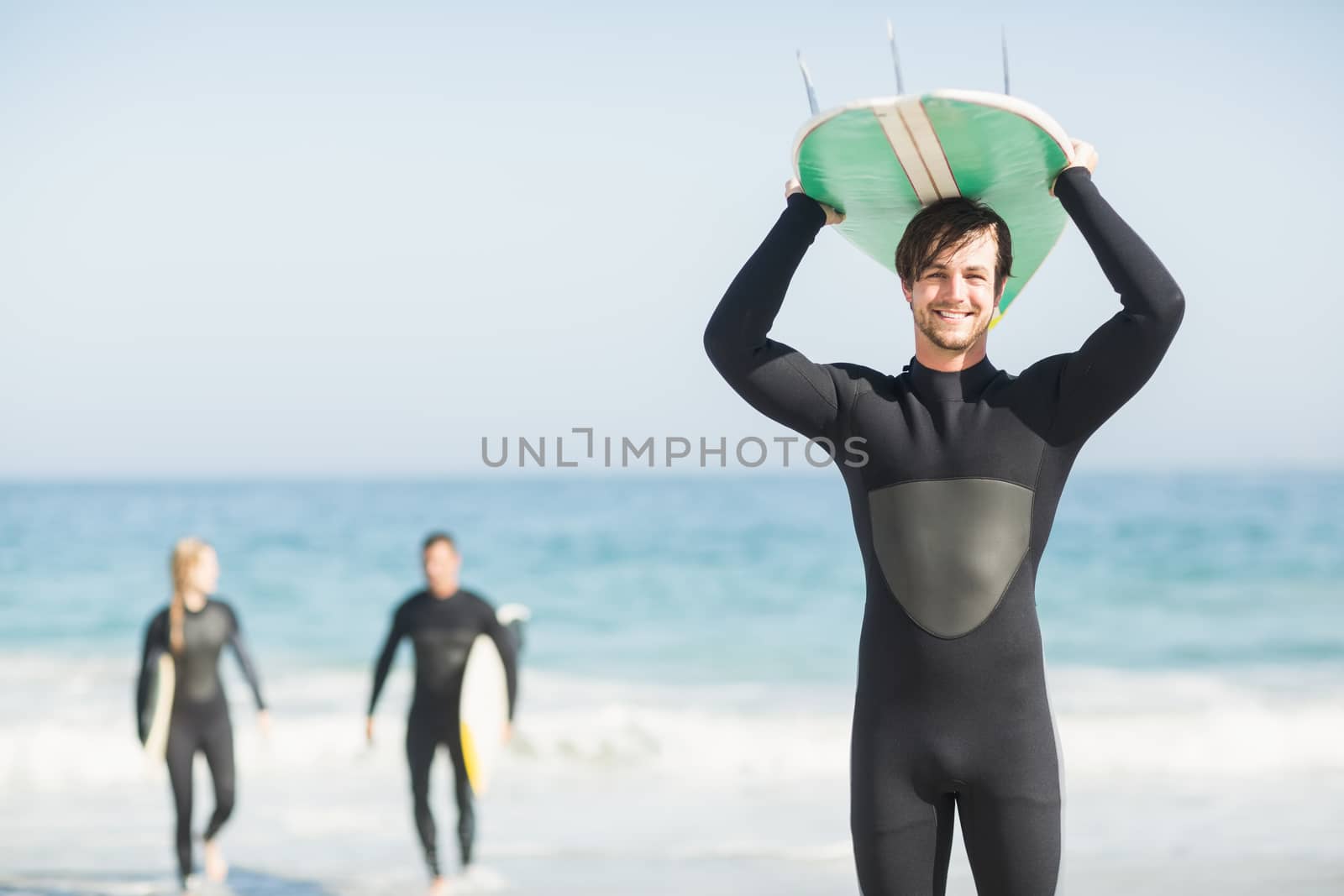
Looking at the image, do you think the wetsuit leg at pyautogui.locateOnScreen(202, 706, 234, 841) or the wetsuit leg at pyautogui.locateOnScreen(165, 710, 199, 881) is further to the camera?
the wetsuit leg at pyautogui.locateOnScreen(202, 706, 234, 841)

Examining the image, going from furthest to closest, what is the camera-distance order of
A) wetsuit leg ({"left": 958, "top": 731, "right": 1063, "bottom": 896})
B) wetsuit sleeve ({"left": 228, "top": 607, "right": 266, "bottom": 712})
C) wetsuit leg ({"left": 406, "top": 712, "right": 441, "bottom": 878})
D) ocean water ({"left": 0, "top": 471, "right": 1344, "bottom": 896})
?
wetsuit sleeve ({"left": 228, "top": 607, "right": 266, "bottom": 712}), ocean water ({"left": 0, "top": 471, "right": 1344, "bottom": 896}), wetsuit leg ({"left": 406, "top": 712, "right": 441, "bottom": 878}), wetsuit leg ({"left": 958, "top": 731, "right": 1063, "bottom": 896})

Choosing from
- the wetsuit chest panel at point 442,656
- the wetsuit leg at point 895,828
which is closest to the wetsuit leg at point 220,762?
the wetsuit chest panel at point 442,656

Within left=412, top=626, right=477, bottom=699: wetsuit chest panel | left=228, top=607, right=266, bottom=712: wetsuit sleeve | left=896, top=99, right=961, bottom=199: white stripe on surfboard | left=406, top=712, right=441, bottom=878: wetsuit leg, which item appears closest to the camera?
left=896, top=99, right=961, bottom=199: white stripe on surfboard

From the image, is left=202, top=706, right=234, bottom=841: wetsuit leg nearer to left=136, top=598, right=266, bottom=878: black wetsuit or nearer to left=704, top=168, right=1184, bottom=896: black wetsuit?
left=136, top=598, right=266, bottom=878: black wetsuit

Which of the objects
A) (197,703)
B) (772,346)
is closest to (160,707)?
(197,703)

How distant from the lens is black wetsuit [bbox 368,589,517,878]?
661cm

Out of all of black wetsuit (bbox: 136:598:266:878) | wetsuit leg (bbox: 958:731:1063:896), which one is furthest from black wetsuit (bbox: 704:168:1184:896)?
black wetsuit (bbox: 136:598:266:878)

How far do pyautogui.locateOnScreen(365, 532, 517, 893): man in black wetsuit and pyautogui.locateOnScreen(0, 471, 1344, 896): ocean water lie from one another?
1.13 feet

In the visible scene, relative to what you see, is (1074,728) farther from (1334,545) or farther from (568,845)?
(1334,545)

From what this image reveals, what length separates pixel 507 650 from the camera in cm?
691

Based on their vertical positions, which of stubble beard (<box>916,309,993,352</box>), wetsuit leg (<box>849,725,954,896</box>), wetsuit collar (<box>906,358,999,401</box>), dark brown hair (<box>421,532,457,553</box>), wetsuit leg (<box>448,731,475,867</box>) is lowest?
wetsuit leg (<box>448,731,475,867</box>)

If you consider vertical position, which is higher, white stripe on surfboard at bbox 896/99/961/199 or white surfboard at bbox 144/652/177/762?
white stripe on surfboard at bbox 896/99/961/199

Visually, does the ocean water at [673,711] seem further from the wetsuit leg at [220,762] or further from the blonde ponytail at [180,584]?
the blonde ponytail at [180,584]

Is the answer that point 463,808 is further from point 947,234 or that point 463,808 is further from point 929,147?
point 929,147
